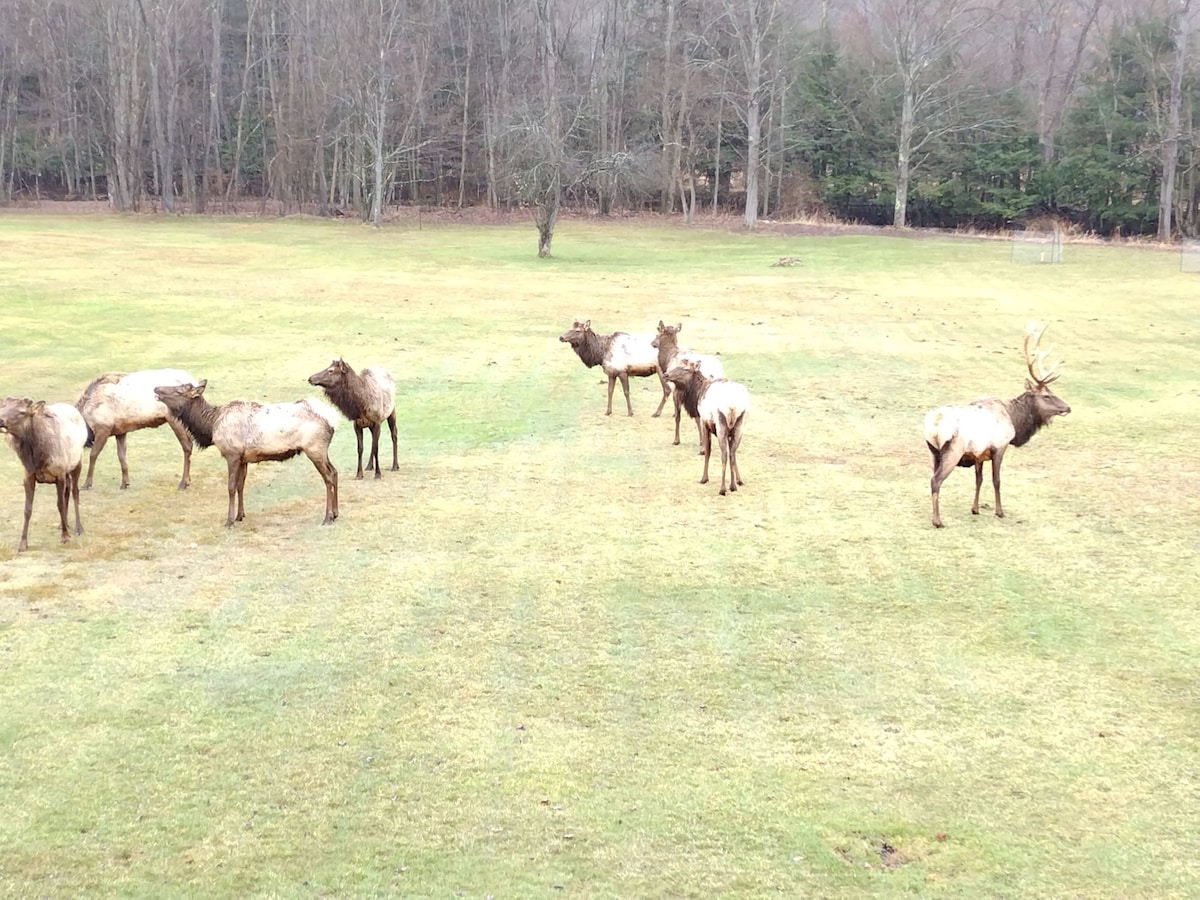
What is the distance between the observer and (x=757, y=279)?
3450 cm

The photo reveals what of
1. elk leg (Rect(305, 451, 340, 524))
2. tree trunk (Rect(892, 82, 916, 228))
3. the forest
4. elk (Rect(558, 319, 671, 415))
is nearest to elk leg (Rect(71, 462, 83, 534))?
elk leg (Rect(305, 451, 340, 524))

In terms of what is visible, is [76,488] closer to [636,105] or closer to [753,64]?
[753,64]

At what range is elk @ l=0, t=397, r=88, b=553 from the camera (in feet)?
32.9

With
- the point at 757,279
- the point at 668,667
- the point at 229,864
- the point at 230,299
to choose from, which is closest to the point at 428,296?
the point at 230,299

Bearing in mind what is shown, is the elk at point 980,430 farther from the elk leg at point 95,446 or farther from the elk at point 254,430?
the elk leg at point 95,446

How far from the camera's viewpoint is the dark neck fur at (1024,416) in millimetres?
11727

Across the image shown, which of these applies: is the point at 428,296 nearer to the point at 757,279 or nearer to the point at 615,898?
the point at 757,279

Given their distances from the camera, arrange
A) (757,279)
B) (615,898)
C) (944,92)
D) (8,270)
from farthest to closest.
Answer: (944,92) < (757,279) < (8,270) < (615,898)

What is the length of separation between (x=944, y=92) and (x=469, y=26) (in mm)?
24960

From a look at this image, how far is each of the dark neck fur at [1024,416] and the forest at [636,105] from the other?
41.2 m

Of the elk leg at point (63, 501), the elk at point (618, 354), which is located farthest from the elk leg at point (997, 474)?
the elk leg at point (63, 501)

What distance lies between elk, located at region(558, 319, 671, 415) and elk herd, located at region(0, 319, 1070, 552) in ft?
7.74

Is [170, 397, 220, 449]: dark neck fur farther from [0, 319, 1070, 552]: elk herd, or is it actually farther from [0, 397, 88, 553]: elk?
[0, 397, 88, 553]: elk

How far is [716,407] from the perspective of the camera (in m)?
12.3
